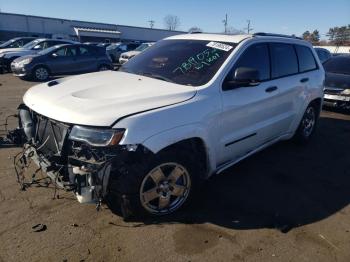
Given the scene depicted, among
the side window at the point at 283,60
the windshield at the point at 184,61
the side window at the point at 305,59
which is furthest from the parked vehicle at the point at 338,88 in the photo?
the windshield at the point at 184,61

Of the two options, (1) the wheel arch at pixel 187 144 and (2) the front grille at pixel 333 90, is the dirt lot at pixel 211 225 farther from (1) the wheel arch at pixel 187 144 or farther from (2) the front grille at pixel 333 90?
(2) the front grille at pixel 333 90

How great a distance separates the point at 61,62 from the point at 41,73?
0.99 meters

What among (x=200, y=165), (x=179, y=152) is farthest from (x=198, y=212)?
(x=179, y=152)

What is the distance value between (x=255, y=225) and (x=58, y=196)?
217cm

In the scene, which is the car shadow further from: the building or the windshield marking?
the building

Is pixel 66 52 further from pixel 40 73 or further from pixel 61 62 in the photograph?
pixel 40 73

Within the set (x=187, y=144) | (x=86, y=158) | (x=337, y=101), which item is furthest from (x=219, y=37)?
(x=337, y=101)

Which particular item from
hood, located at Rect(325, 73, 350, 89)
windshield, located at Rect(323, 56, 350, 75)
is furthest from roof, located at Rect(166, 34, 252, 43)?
windshield, located at Rect(323, 56, 350, 75)

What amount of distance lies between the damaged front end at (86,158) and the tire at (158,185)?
14 cm

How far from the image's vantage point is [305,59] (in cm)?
584

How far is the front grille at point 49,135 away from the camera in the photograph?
3262 millimetres

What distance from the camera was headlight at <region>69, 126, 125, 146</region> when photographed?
3010 millimetres

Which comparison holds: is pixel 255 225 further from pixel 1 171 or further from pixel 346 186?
pixel 1 171

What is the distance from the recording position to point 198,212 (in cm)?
380
